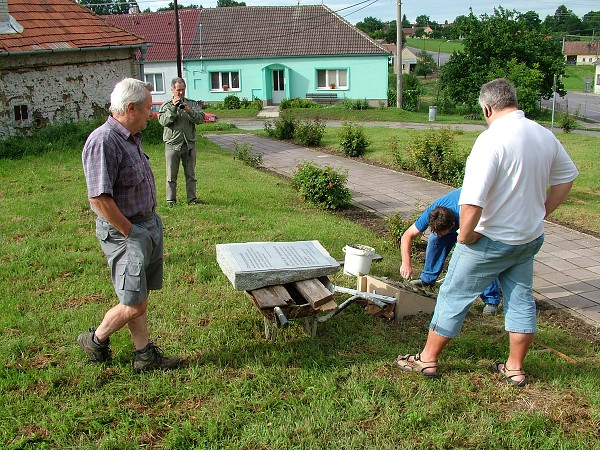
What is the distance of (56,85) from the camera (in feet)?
50.5

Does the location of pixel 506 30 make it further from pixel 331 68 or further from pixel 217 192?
pixel 217 192

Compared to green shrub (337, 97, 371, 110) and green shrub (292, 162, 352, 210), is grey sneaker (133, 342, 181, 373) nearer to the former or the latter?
green shrub (292, 162, 352, 210)

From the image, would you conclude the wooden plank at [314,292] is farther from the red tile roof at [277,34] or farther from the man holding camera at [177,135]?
the red tile roof at [277,34]

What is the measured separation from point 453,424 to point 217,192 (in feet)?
22.3

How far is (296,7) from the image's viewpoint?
132 feet

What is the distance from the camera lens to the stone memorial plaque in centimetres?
440

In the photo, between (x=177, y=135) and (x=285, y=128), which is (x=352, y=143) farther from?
(x=177, y=135)

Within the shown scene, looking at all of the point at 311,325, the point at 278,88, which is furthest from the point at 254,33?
the point at 311,325

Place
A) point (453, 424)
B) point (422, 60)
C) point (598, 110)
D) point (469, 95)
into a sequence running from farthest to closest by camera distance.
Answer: point (422, 60) < point (598, 110) < point (469, 95) < point (453, 424)

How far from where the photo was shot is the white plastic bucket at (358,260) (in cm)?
563

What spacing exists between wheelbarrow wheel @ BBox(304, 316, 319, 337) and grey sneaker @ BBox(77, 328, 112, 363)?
4.59ft

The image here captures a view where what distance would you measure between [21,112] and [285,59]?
25321mm

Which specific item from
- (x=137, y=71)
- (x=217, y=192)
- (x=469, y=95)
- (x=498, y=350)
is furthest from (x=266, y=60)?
(x=498, y=350)

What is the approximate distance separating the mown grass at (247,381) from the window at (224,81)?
34.1m
